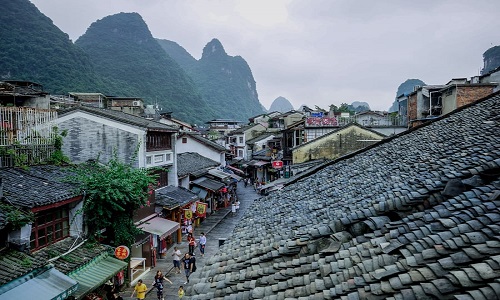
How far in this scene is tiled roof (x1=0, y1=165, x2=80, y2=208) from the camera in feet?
38.1

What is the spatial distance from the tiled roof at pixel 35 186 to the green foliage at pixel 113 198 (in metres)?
0.88

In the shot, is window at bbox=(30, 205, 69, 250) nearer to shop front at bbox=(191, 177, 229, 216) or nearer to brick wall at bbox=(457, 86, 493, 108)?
shop front at bbox=(191, 177, 229, 216)

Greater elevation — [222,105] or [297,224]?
[222,105]

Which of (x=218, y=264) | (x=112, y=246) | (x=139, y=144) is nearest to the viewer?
(x=218, y=264)

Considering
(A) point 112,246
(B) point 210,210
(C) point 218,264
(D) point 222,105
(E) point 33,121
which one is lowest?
(B) point 210,210

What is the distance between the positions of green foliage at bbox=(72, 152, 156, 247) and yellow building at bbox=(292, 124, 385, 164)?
576 inches

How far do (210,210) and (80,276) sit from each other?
24045mm

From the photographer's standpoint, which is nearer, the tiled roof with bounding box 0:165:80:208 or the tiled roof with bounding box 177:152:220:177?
the tiled roof with bounding box 0:165:80:208

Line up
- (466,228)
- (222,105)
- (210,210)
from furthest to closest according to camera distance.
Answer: (222,105), (210,210), (466,228)

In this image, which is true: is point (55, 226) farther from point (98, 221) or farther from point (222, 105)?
point (222, 105)

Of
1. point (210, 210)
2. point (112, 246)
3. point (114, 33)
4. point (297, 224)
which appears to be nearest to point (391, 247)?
point (297, 224)

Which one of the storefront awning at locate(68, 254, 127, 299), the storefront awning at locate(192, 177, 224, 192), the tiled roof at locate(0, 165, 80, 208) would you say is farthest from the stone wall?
the storefront awning at locate(192, 177, 224, 192)

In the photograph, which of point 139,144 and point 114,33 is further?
point 114,33

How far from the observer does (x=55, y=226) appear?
13.4 m
